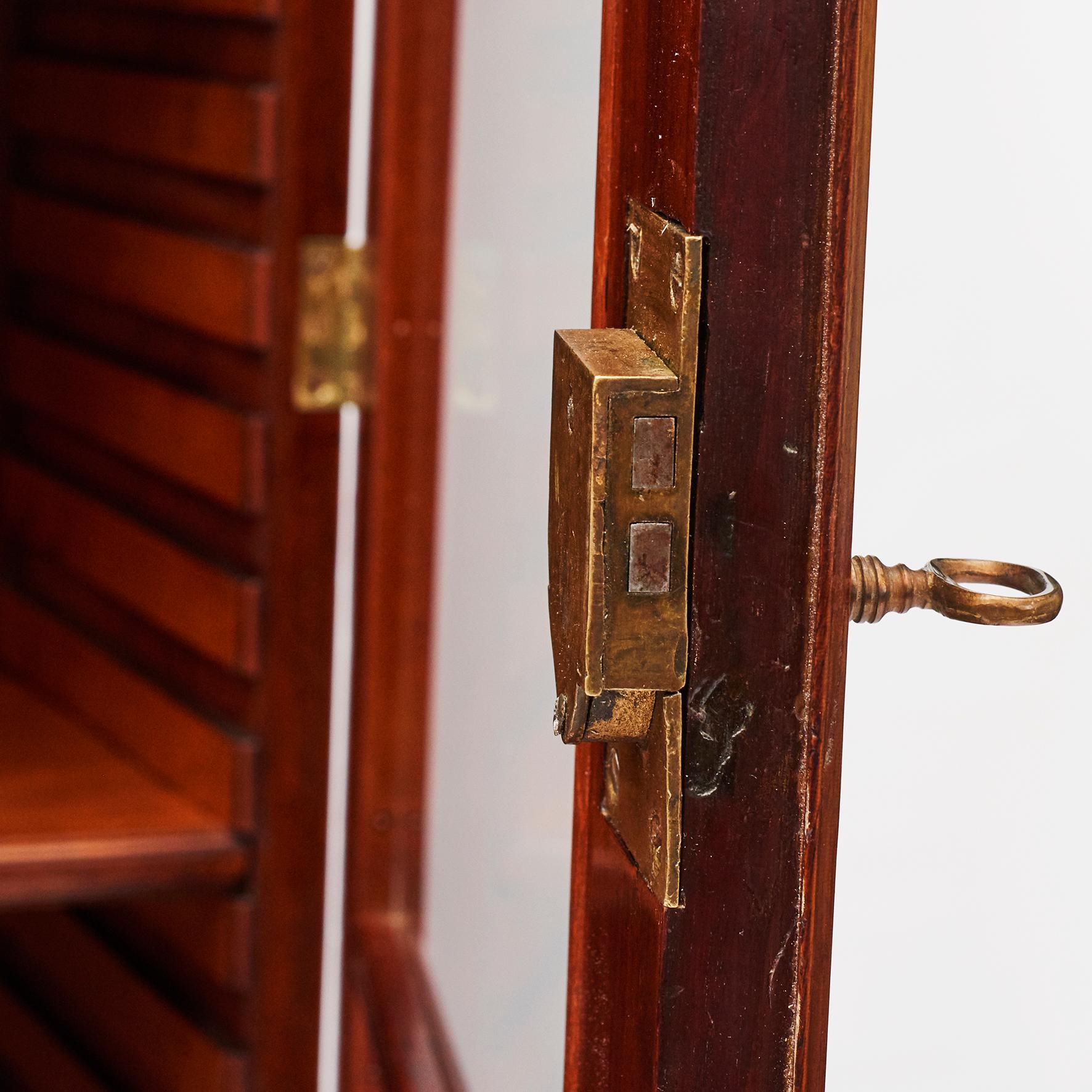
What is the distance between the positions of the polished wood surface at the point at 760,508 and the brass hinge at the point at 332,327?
2.17ft

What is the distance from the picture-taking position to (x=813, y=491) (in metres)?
0.37

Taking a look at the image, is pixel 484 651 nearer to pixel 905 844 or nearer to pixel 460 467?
pixel 460 467

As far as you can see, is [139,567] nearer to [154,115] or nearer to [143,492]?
[143,492]

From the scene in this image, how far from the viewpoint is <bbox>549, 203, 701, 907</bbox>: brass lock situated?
0.37 meters

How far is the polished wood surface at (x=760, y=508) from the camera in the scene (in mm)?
361

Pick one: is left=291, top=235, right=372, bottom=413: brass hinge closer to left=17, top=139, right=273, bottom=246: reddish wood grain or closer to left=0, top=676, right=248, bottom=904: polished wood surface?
left=17, top=139, right=273, bottom=246: reddish wood grain

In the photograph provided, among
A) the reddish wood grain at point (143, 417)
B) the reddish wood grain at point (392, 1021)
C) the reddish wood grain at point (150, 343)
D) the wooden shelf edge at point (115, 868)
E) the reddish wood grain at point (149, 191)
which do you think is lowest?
the reddish wood grain at point (392, 1021)

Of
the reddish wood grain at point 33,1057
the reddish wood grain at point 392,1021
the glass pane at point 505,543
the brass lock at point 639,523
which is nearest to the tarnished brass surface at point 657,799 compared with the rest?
the brass lock at point 639,523

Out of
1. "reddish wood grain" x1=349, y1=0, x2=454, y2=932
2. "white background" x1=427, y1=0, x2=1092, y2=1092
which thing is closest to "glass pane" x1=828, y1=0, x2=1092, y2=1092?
"white background" x1=427, y1=0, x2=1092, y2=1092

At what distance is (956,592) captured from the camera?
15.1 inches

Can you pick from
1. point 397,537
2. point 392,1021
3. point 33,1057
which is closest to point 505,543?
point 397,537

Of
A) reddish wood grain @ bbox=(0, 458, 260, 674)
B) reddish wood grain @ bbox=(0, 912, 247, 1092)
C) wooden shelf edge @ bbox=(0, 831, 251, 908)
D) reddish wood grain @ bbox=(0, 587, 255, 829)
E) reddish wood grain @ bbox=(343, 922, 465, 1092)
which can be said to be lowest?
reddish wood grain @ bbox=(0, 912, 247, 1092)

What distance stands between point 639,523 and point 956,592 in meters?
0.08

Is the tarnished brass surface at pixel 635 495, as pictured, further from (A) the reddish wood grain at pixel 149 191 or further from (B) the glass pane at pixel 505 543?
(A) the reddish wood grain at pixel 149 191
